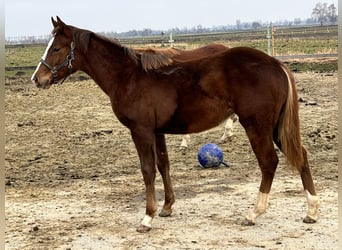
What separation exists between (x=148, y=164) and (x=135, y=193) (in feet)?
4.12

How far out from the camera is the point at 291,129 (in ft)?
14.3

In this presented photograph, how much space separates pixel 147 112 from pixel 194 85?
1.70 feet

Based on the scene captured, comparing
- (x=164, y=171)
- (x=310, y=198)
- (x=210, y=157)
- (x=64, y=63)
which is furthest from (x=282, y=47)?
(x=64, y=63)

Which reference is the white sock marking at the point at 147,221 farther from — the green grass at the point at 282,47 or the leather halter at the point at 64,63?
the green grass at the point at 282,47

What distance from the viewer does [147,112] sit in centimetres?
435

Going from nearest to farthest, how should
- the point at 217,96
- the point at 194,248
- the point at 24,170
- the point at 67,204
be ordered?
the point at 194,248 < the point at 217,96 < the point at 67,204 < the point at 24,170

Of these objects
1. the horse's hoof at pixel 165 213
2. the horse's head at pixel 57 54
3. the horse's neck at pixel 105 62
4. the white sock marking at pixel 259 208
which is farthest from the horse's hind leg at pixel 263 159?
the horse's head at pixel 57 54

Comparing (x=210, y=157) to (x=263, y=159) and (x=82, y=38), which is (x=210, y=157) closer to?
(x=263, y=159)

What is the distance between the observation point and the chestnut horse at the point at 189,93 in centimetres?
426

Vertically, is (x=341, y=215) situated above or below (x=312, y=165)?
above

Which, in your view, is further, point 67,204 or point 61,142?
point 61,142

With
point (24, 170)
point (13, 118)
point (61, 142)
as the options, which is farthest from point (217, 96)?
point (13, 118)

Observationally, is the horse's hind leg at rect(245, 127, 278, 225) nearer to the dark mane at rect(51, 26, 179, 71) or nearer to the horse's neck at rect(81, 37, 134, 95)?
the dark mane at rect(51, 26, 179, 71)

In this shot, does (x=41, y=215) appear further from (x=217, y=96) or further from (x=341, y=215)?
(x=341, y=215)
